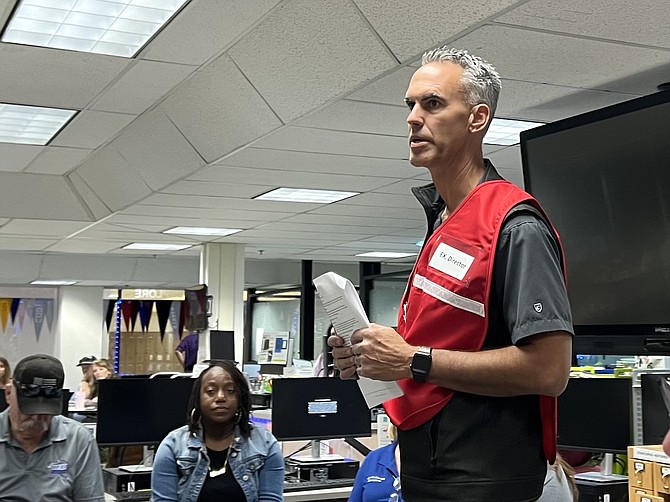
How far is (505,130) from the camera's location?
4.99 m

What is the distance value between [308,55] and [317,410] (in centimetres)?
206

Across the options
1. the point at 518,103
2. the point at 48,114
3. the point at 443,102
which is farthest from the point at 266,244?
the point at 443,102

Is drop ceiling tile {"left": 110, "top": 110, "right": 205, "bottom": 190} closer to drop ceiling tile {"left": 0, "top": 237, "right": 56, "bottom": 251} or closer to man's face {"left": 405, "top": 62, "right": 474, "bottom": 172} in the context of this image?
drop ceiling tile {"left": 0, "top": 237, "right": 56, "bottom": 251}

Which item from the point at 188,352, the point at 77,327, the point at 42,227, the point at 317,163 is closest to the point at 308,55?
the point at 317,163

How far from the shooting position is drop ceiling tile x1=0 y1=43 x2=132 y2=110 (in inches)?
173

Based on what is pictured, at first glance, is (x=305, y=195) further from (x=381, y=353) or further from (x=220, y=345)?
(x=381, y=353)

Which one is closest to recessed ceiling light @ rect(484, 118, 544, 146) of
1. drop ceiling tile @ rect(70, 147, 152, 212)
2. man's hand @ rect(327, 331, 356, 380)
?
drop ceiling tile @ rect(70, 147, 152, 212)

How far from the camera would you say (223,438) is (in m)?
4.03

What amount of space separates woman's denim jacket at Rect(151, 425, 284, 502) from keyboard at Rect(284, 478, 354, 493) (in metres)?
0.64

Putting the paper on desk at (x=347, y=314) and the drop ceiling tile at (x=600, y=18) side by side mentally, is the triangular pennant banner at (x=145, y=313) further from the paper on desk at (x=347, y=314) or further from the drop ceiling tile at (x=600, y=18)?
the paper on desk at (x=347, y=314)

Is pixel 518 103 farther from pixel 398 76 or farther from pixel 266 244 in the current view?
pixel 266 244

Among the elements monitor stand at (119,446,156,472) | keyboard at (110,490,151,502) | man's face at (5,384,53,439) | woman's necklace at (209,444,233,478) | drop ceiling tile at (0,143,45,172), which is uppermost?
drop ceiling tile at (0,143,45,172)

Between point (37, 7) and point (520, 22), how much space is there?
205cm

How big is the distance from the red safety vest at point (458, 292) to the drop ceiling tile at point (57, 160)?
5.77 meters
